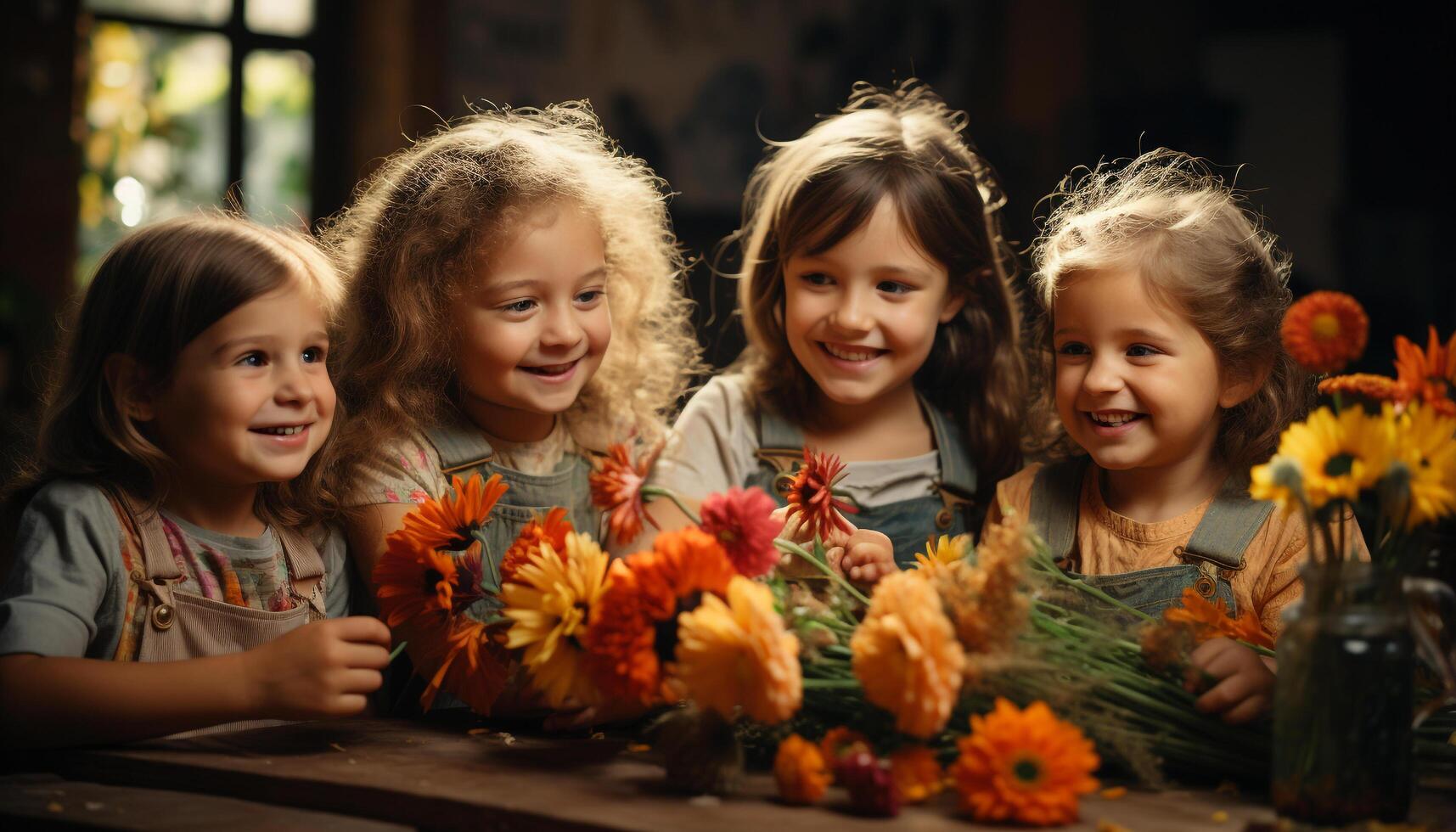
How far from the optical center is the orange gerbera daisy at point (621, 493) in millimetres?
1158

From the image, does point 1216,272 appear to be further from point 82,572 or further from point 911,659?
point 82,572

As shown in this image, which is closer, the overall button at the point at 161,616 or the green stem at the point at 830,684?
the green stem at the point at 830,684

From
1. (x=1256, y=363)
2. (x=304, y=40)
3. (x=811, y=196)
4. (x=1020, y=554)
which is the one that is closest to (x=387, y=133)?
(x=304, y=40)

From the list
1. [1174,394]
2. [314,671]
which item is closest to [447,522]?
[314,671]

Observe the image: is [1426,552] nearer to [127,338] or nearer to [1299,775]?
[1299,775]

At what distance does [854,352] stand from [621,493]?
1.95 ft

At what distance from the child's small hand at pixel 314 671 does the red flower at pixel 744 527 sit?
0.33 meters

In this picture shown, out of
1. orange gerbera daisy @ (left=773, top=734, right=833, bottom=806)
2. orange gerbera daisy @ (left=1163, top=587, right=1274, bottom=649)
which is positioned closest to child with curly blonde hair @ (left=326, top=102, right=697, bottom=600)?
orange gerbera daisy @ (left=773, top=734, right=833, bottom=806)

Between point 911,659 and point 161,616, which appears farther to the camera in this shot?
point 161,616

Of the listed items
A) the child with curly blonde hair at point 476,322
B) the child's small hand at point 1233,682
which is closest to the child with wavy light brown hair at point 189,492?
the child with curly blonde hair at point 476,322

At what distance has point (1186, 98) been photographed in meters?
4.44

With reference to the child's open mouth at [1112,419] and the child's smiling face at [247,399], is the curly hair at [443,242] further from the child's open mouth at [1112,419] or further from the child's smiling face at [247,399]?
the child's open mouth at [1112,419]

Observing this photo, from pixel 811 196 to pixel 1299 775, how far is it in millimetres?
964

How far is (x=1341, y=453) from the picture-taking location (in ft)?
3.12
